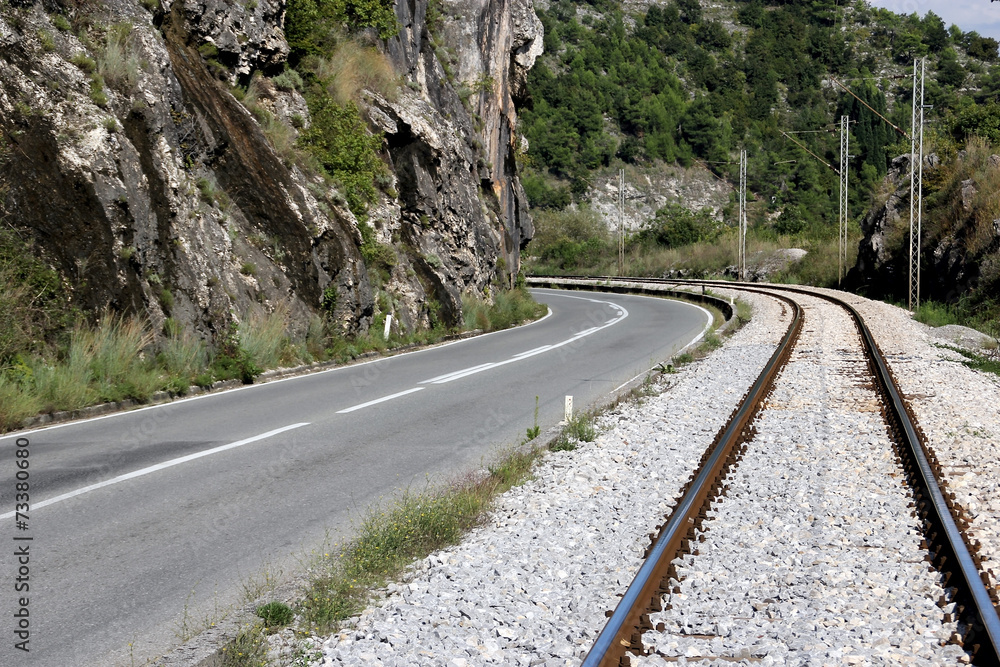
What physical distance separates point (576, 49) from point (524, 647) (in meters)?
150

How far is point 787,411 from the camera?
10703 mm

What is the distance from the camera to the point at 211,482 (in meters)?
7.36

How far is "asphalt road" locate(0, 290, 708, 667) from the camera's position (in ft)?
15.5

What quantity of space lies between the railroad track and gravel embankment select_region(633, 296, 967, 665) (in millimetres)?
12

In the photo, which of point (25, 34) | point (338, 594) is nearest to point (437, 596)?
point (338, 594)

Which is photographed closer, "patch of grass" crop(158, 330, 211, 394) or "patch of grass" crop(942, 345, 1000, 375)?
"patch of grass" crop(158, 330, 211, 394)

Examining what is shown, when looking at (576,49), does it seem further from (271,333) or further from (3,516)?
(3,516)

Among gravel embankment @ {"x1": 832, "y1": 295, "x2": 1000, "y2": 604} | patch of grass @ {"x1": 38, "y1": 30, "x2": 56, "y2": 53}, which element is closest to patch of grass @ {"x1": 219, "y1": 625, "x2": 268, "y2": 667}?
gravel embankment @ {"x1": 832, "y1": 295, "x2": 1000, "y2": 604}

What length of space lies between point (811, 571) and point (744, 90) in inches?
6252

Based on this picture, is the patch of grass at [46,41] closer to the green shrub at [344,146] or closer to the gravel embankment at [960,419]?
the green shrub at [344,146]

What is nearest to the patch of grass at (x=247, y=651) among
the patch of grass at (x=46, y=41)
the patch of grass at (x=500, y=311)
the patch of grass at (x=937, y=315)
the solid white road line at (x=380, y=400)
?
the solid white road line at (x=380, y=400)

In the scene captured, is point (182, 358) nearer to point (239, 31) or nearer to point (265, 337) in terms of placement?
point (265, 337)

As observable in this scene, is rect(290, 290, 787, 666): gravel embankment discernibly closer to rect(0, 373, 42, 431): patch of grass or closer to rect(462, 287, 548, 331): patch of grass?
rect(0, 373, 42, 431): patch of grass

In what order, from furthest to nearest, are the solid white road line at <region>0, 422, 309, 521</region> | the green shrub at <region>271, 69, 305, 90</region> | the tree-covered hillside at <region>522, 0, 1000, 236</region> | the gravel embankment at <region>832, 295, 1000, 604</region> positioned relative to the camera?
the tree-covered hillside at <region>522, 0, 1000, 236</region> → the green shrub at <region>271, 69, 305, 90</region> → the solid white road line at <region>0, 422, 309, 521</region> → the gravel embankment at <region>832, 295, 1000, 604</region>
